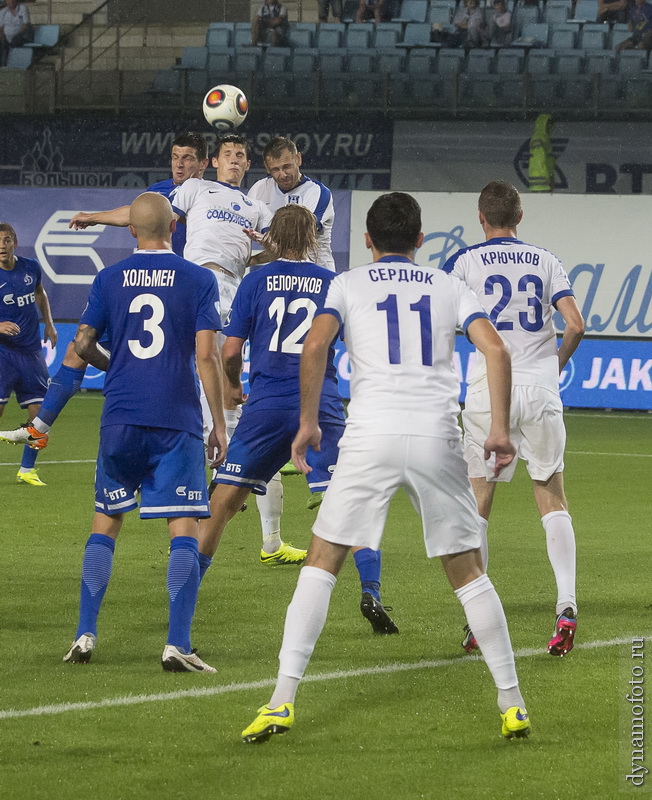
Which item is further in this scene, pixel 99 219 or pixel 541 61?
pixel 541 61

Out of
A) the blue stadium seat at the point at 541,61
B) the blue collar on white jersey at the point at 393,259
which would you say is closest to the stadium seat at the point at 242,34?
the blue stadium seat at the point at 541,61

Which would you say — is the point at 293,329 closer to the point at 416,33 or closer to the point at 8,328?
the point at 8,328

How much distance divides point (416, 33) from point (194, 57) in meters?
4.29

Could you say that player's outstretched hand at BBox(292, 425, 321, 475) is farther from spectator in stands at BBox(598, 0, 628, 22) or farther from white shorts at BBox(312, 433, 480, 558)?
spectator in stands at BBox(598, 0, 628, 22)

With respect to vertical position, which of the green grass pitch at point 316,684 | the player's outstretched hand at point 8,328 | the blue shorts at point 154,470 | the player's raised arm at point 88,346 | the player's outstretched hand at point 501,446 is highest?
the player's outstretched hand at point 8,328

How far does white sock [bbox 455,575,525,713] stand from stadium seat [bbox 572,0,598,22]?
22.2 metres

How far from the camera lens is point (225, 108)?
9836 mm

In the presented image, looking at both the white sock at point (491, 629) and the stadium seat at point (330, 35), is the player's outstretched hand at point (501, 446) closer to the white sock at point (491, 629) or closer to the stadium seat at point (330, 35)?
the white sock at point (491, 629)

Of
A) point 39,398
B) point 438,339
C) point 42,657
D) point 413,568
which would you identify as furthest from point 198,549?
point 39,398

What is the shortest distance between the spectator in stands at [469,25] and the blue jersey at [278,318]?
19.4 meters

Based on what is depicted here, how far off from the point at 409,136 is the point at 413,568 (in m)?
17.3

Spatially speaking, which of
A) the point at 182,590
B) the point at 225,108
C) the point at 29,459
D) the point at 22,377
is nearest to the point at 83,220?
the point at 182,590

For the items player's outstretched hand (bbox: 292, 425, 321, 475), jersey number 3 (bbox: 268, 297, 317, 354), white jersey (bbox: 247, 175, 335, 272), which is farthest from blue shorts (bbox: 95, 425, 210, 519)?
white jersey (bbox: 247, 175, 335, 272)

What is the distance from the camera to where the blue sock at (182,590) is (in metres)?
5.20
